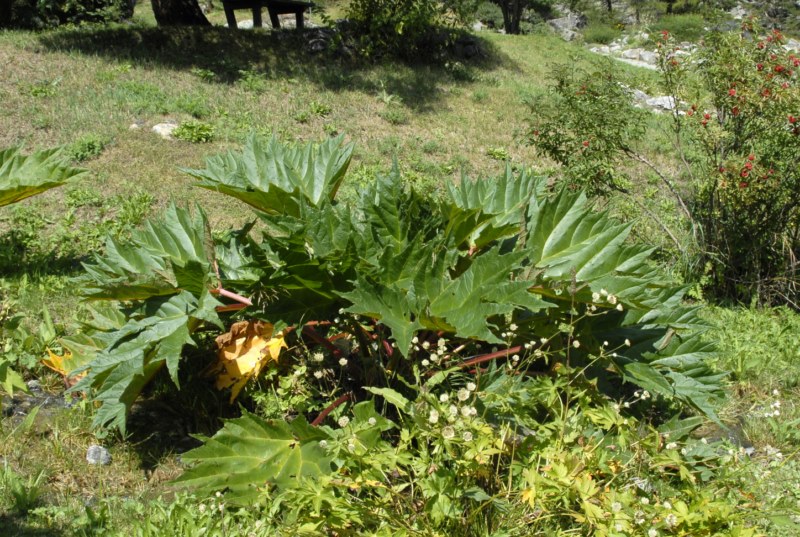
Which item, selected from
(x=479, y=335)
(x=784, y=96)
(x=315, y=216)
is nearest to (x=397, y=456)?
(x=479, y=335)

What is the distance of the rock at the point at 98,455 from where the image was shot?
10.3 feet

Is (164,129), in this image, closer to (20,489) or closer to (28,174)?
(28,174)

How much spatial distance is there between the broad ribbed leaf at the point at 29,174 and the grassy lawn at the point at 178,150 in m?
0.58

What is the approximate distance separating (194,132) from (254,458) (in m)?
5.74

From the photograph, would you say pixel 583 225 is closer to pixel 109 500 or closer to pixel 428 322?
pixel 428 322

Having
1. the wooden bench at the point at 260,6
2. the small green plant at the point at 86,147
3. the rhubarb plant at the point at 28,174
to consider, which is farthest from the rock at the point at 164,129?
the wooden bench at the point at 260,6

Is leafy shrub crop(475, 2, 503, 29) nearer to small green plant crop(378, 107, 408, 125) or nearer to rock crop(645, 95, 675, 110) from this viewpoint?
rock crop(645, 95, 675, 110)

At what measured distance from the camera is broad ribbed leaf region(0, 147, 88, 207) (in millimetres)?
4348

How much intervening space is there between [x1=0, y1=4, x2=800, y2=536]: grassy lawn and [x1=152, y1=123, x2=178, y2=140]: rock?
5.5 inches

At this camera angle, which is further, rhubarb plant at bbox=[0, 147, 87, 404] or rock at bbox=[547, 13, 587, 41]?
rock at bbox=[547, 13, 587, 41]

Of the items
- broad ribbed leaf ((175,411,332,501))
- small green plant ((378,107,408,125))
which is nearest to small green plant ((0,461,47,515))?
broad ribbed leaf ((175,411,332,501))

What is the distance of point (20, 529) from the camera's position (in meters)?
2.65

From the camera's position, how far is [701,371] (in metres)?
3.33

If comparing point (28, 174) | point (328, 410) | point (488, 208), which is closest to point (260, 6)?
point (28, 174)
